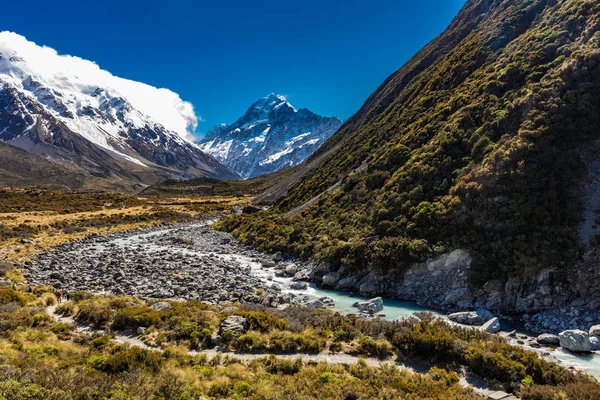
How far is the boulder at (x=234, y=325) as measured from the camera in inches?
699

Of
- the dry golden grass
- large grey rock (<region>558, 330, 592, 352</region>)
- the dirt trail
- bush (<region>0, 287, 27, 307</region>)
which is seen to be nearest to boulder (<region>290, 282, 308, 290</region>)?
the dirt trail

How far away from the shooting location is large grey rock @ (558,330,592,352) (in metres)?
15.9

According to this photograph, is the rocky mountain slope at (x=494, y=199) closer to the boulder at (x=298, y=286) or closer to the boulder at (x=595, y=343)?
the boulder at (x=298, y=286)

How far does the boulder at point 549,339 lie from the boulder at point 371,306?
902 centimetres

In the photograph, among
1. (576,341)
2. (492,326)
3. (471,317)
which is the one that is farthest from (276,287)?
(576,341)

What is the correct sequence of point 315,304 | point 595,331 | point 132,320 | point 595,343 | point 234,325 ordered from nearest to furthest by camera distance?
point 595,343
point 595,331
point 234,325
point 132,320
point 315,304

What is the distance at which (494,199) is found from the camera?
26984 millimetres

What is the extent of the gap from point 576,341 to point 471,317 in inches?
207

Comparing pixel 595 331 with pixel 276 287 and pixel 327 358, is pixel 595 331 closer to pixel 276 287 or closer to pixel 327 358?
pixel 327 358

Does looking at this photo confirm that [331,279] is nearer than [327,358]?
No

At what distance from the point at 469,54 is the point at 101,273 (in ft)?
202

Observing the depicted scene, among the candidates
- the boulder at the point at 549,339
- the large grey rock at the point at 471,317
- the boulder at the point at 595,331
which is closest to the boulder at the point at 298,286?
the large grey rock at the point at 471,317

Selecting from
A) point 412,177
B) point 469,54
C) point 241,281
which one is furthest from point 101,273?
point 469,54

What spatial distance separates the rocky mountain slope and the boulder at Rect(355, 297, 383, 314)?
336 centimetres
